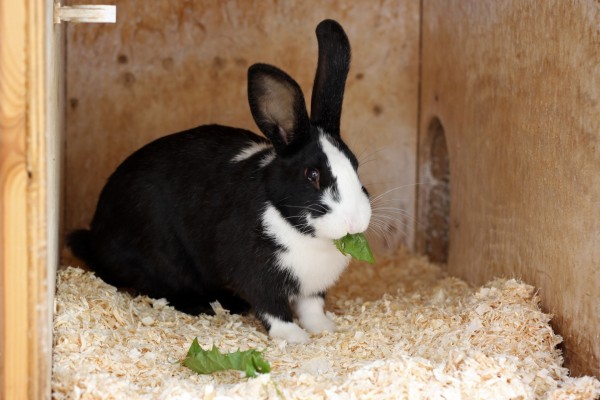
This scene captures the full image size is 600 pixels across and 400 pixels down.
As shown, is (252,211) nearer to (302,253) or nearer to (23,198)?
(302,253)

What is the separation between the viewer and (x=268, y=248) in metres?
3.49

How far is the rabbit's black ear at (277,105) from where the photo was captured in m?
3.27

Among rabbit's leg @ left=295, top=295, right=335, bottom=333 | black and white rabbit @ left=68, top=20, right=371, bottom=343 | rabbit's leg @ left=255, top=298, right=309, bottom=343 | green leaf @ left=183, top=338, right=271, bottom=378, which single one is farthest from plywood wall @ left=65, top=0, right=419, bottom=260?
green leaf @ left=183, top=338, right=271, bottom=378

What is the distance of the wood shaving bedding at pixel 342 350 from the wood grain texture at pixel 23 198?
203mm

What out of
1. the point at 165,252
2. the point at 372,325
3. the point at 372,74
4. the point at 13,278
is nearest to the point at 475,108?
the point at 372,74

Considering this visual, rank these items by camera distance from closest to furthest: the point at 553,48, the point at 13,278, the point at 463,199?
1. the point at 13,278
2. the point at 553,48
3. the point at 463,199

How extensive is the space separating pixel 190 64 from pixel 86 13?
5.82 feet

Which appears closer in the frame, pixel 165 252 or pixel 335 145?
pixel 335 145

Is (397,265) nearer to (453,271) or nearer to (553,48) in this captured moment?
(453,271)

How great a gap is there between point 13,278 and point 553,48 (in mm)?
2022

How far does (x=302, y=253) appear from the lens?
3.48 meters

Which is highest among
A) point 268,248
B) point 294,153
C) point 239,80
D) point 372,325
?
point 239,80

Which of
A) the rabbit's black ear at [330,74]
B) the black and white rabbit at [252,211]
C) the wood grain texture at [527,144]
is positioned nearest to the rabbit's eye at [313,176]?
the black and white rabbit at [252,211]

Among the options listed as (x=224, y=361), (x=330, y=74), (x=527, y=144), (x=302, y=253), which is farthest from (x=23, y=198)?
(x=527, y=144)
